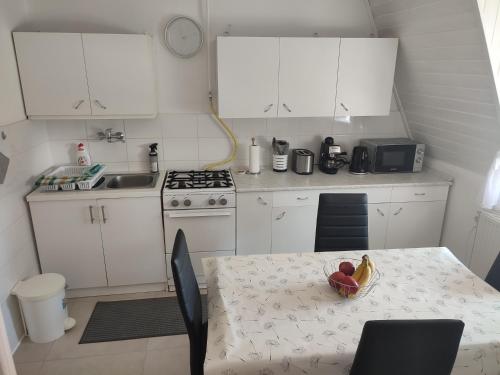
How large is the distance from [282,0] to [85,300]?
2.94 meters

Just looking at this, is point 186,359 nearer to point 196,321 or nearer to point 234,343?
point 196,321

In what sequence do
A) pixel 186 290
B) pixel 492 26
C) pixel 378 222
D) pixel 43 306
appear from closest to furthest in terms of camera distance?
pixel 186 290, pixel 492 26, pixel 43 306, pixel 378 222

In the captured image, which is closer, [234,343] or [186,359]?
[234,343]

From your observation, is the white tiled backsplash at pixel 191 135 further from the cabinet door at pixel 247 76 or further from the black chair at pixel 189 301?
the black chair at pixel 189 301

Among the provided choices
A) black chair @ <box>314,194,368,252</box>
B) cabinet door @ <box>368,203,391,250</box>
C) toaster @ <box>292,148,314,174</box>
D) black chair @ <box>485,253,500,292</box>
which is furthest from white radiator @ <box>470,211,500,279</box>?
toaster @ <box>292,148,314,174</box>

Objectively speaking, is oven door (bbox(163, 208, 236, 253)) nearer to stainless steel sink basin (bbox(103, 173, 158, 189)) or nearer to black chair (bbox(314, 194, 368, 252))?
stainless steel sink basin (bbox(103, 173, 158, 189))

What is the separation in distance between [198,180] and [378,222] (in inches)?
61.9

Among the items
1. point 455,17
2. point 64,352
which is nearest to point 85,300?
point 64,352

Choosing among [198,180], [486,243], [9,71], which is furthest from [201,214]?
[486,243]

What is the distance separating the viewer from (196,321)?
166 centimetres

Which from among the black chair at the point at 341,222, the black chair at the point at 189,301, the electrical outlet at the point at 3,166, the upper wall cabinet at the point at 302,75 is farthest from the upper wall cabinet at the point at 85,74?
the black chair at the point at 341,222

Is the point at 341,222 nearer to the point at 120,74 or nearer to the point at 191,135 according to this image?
the point at 191,135

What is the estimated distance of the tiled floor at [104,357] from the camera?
2.31 metres

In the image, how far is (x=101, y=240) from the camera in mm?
2846
